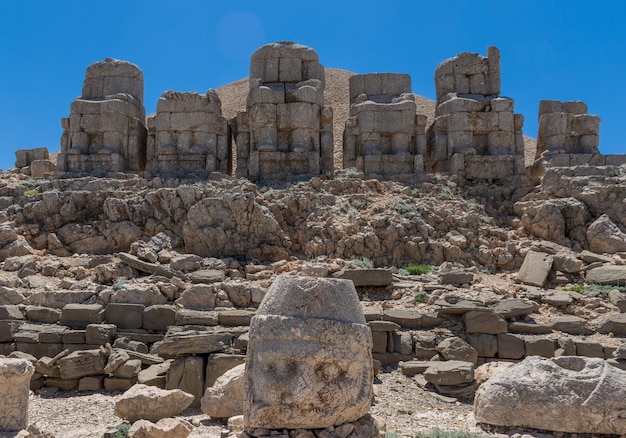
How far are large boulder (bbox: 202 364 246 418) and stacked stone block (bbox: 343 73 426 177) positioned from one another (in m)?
9.78

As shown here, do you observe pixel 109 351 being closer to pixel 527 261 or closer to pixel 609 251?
pixel 527 261

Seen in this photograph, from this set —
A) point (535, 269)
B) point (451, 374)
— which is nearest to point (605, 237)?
point (535, 269)

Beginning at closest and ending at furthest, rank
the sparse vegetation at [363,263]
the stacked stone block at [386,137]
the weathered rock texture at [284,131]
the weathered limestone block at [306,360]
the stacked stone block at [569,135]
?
the weathered limestone block at [306,360] → the sparse vegetation at [363,263] → the weathered rock texture at [284,131] → the stacked stone block at [386,137] → the stacked stone block at [569,135]

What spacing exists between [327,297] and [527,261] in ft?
26.8

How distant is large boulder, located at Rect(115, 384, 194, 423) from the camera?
6.39m

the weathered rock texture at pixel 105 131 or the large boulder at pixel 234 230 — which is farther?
the weathered rock texture at pixel 105 131

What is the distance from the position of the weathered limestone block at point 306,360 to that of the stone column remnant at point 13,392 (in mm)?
2369

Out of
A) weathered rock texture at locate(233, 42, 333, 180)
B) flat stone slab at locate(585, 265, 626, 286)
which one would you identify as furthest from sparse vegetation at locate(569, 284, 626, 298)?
weathered rock texture at locate(233, 42, 333, 180)

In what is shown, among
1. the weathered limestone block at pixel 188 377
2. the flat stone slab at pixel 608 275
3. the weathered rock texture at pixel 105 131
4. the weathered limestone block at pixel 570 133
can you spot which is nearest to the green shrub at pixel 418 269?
the flat stone slab at pixel 608 275

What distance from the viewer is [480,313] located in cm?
910

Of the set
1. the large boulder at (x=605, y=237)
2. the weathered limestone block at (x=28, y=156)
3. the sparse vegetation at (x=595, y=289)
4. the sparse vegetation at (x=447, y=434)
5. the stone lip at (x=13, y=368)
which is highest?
the weathered limestone block at (x=28, y=156)

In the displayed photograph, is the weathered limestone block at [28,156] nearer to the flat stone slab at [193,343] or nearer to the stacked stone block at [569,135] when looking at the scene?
the flat stone slab at [193,343]

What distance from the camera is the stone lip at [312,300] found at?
14.7ft

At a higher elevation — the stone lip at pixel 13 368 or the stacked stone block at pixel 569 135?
the stacked stone block at pixel 569 135
